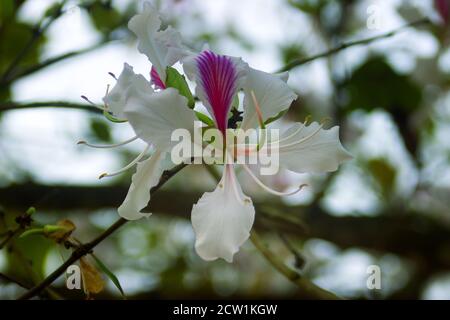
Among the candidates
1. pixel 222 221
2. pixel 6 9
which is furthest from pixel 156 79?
pixel 6 9

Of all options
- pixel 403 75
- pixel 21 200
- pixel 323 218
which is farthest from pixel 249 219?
pixel 403 75

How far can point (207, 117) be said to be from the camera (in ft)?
2.31

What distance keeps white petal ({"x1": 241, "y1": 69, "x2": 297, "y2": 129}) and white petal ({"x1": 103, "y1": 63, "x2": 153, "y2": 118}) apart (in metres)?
0.10

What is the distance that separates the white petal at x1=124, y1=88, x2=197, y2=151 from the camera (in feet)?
2.07

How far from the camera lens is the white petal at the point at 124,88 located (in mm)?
641

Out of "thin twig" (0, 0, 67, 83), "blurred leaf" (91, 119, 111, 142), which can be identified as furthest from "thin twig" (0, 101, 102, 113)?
"blurred leaf" (91, 119, 111, 142)

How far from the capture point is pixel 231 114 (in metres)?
0.72

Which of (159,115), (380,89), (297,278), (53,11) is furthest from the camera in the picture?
(380,89)

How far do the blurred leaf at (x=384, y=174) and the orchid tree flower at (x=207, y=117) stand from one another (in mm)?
1114

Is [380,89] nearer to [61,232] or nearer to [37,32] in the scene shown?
[37,32]

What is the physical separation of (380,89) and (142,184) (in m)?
1.03
